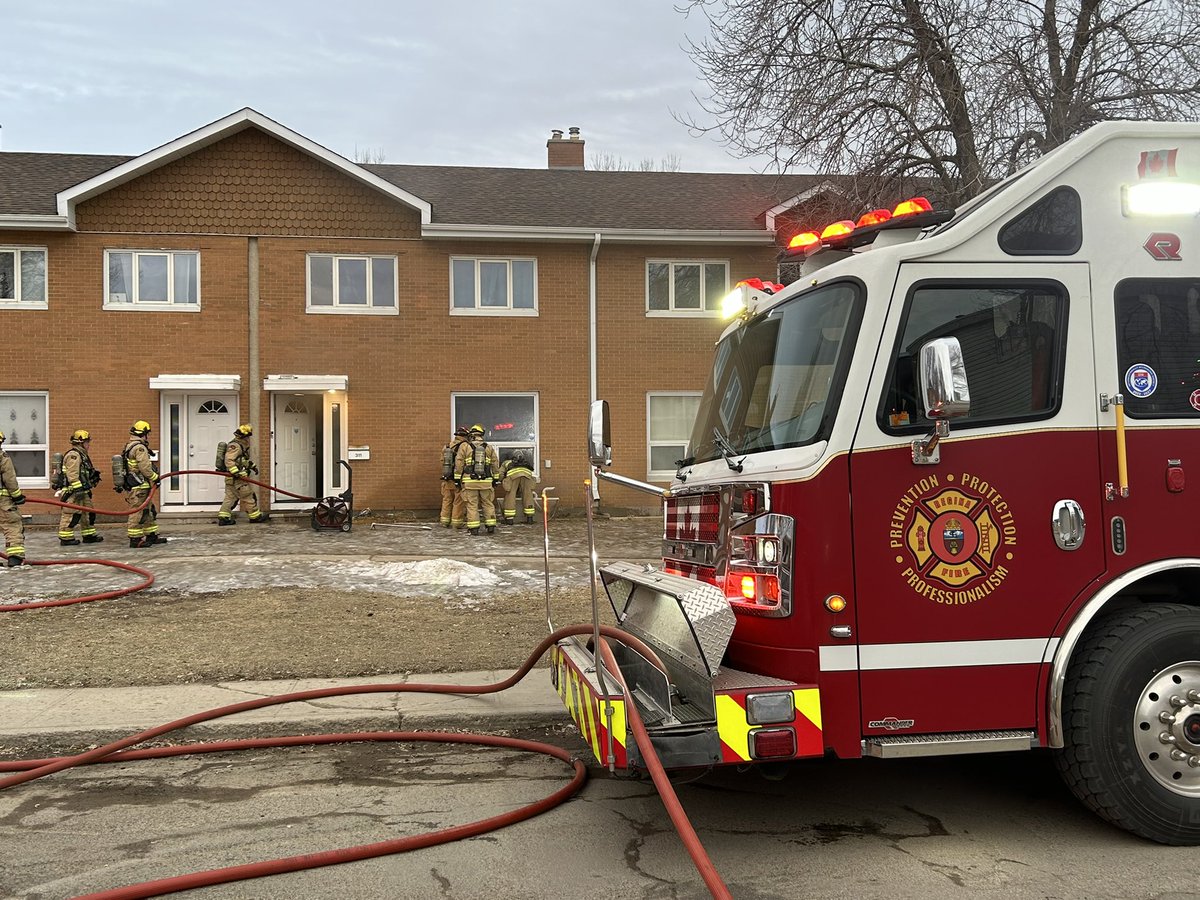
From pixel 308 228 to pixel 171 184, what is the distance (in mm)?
2495

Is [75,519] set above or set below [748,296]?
below

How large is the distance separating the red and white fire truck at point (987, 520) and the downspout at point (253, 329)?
14429mm

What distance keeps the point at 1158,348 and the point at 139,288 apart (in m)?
16.8

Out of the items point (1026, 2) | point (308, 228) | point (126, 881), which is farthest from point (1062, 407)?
point (308, 228)

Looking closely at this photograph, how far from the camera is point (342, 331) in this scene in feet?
55.7

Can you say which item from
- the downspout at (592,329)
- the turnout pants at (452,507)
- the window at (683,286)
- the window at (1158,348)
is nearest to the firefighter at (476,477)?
the turnout pants at (452,507)

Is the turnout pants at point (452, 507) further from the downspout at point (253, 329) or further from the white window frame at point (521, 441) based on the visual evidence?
the downspout at point (253, 329)

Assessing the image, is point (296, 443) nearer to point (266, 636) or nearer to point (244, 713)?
point (266, 636)

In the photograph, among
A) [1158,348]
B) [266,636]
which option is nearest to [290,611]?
[266,636]

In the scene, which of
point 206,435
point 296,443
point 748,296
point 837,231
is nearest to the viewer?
point 837,231

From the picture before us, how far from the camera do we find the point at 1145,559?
3.64 m

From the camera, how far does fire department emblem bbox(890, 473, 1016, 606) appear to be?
3516mm

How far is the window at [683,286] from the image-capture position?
18109mm

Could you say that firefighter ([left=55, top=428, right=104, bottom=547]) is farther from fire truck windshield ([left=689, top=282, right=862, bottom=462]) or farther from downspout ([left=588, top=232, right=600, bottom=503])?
fire truck windshield ([left=689, top=282, right=862, bottom=462])
